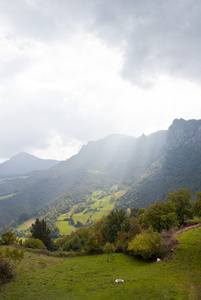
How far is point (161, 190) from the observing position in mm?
173625

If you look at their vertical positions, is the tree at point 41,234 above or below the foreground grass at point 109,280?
below

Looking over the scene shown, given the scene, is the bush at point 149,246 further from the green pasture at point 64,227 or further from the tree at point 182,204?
the green pasture at point 64,227

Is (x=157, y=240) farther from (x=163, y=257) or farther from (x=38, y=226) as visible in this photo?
(x=38, y=226)

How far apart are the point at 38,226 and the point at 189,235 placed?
5944 centimetres

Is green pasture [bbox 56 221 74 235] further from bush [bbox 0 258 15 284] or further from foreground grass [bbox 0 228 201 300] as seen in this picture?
bush [bbox 0 258 15 284]

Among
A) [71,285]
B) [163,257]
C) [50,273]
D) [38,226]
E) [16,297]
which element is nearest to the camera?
[16,297]

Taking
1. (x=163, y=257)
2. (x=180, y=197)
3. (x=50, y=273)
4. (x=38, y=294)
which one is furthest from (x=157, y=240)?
(x=180, y=197)

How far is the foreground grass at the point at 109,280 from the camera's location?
58.3 feet

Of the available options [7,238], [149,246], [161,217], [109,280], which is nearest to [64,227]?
[7,238]

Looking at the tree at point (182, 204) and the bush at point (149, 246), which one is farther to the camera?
the tree at point (182, 204)

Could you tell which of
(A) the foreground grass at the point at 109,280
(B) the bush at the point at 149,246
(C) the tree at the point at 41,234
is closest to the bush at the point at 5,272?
(A) the foreground grass at the point at 109,280

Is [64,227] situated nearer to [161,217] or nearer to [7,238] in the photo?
[7,238]

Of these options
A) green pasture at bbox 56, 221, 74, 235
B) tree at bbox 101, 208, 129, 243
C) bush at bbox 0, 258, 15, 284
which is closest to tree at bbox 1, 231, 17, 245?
Result: bush at bbox 0, 258, 15, 284

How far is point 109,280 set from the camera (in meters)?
22.4
